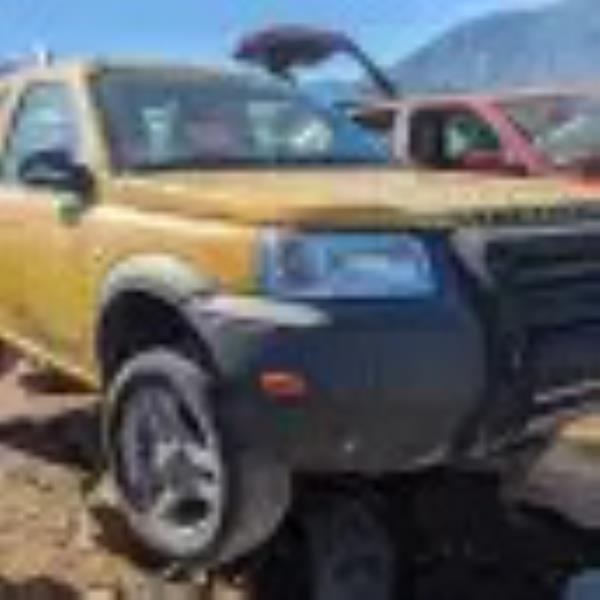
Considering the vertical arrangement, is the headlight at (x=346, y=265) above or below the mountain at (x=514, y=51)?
above

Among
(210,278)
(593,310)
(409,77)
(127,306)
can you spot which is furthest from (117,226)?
(409,77)

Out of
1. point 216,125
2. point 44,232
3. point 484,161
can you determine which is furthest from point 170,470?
point 484,161

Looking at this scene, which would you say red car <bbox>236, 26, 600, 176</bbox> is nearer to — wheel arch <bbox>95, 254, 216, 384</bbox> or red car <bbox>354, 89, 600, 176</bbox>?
red car <bbox>354, 89, 600, 176</bbox>

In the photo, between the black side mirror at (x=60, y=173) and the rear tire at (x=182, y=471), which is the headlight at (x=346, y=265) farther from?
the black side mirror at (x=60, y=173)

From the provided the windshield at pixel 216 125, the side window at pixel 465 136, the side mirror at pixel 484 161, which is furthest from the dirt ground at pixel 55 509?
the side window at pixel 465 136

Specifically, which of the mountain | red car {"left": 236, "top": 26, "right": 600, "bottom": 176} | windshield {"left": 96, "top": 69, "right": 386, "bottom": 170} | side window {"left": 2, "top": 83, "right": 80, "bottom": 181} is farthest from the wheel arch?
the mountain

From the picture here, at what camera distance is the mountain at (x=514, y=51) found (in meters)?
14.9

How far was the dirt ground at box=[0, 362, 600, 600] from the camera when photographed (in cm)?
632

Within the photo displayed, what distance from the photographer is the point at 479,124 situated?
10555 millimetres

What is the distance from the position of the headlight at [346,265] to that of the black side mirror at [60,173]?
133cm

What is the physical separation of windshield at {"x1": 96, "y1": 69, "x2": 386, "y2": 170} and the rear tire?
995 millimetres

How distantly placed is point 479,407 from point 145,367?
112 centimetres

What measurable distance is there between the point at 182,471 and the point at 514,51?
390 inches

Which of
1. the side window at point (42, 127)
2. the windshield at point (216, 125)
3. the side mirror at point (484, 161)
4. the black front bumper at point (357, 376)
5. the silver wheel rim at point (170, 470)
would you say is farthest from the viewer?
the side mirror at point (484, 161)
